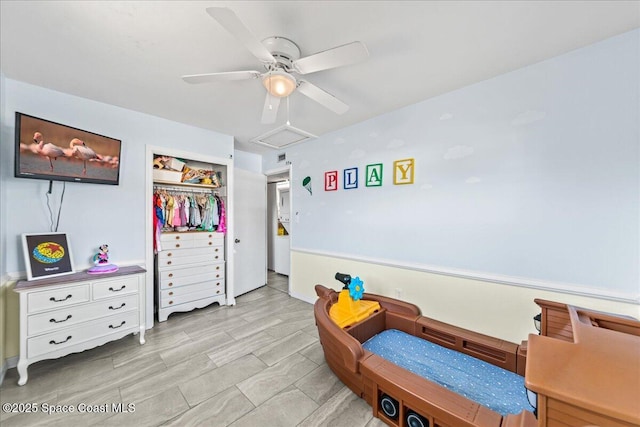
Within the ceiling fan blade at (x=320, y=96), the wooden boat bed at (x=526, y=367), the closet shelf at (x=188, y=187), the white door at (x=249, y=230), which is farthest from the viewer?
the white door at (x=249, y=230)

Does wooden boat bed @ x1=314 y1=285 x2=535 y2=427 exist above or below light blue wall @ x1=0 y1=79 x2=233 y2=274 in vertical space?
below

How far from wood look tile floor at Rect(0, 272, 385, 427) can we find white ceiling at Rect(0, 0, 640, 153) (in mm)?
2586

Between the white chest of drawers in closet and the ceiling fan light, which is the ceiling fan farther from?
the white chest of drawers in closet

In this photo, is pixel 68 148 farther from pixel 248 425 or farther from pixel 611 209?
pixel 611 209

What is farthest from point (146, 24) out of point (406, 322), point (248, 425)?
point (406, 322)

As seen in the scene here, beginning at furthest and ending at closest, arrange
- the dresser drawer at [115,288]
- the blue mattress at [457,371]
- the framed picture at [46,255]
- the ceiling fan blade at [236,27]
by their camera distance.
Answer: the dresser drawer at [115,288]
the framed picture at [46,255]
the blue mattress at [457,371]
the ceiling fan blade at [236,27]

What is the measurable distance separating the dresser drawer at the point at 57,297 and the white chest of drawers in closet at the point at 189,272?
84 centimetres

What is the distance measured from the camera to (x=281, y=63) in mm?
1641

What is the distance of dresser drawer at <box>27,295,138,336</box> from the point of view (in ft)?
6.21

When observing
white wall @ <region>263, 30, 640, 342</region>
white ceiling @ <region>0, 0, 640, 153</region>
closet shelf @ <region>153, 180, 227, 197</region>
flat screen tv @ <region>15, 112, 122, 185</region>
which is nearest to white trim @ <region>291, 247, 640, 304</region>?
white wall @ <region>263, 30, 640, 342</region>

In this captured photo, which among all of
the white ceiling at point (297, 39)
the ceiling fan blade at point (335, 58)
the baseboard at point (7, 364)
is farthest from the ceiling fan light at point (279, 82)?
the baseboard at point (7, 364)

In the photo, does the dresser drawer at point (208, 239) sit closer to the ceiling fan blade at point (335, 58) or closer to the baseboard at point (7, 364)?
the baseboard at point (7, 364)

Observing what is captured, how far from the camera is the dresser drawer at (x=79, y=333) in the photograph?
74.1 inches

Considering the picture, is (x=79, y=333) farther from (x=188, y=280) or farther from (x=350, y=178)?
(x=350, y=178)
